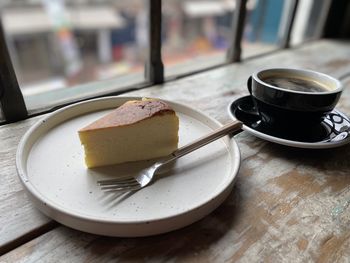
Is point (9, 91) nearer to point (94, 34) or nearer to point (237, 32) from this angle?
point (237, 32)

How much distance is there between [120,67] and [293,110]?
3614 mm

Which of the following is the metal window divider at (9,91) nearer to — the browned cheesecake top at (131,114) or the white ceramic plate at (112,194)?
the white ceramic plate at (112,194)

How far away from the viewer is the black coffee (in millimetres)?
553

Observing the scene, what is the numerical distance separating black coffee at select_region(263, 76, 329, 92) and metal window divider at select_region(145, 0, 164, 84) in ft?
1.07

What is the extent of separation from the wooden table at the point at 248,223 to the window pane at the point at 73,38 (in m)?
2.87

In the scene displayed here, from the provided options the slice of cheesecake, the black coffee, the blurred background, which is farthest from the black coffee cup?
the blurred background

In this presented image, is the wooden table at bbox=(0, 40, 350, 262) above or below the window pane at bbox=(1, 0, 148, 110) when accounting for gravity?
above

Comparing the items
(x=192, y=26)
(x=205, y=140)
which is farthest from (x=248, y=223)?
(x=192, y=26)

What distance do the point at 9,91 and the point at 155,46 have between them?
1.18 feet

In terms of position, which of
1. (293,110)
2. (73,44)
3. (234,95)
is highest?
(293,110)

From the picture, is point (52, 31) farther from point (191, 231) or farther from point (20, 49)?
point (191, 231)

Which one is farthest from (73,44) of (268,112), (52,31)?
(268,112)

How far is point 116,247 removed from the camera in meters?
0.36

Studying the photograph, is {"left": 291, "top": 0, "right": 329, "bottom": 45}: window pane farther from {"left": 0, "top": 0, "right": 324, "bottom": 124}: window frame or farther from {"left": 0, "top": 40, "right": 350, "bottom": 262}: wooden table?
{"left": 0, "top": 40, "right": 350, "bottom": 262}: wooden table
